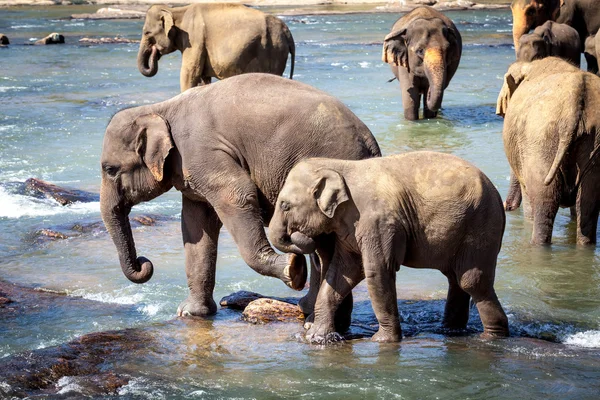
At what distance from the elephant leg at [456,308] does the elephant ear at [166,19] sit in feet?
28.5

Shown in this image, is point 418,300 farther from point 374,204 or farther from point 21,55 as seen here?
point 21,55

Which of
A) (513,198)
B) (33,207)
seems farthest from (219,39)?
A: (513,198)

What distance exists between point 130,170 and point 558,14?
897 centimetres

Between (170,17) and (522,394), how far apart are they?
10.0m

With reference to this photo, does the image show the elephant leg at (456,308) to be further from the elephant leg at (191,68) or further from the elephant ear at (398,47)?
the elephant ear at (398,47)

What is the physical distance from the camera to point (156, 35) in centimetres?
1502

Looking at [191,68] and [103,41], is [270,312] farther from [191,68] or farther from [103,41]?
[103,41]

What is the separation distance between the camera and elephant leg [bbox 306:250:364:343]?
668 cm

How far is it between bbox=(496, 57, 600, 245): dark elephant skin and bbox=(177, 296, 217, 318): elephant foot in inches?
111

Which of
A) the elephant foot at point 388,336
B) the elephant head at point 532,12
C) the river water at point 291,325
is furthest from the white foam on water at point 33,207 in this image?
the elephant head at point 532,12

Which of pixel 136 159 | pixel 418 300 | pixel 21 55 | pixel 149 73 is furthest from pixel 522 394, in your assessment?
pixel 21 55

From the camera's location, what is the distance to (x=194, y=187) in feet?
23.3

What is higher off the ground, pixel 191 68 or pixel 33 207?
pixel 191 68

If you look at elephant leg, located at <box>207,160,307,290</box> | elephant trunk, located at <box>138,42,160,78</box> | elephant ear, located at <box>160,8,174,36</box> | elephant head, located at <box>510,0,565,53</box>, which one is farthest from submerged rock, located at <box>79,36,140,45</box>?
elephant leg, located at <box>207,160,307,290</box>
